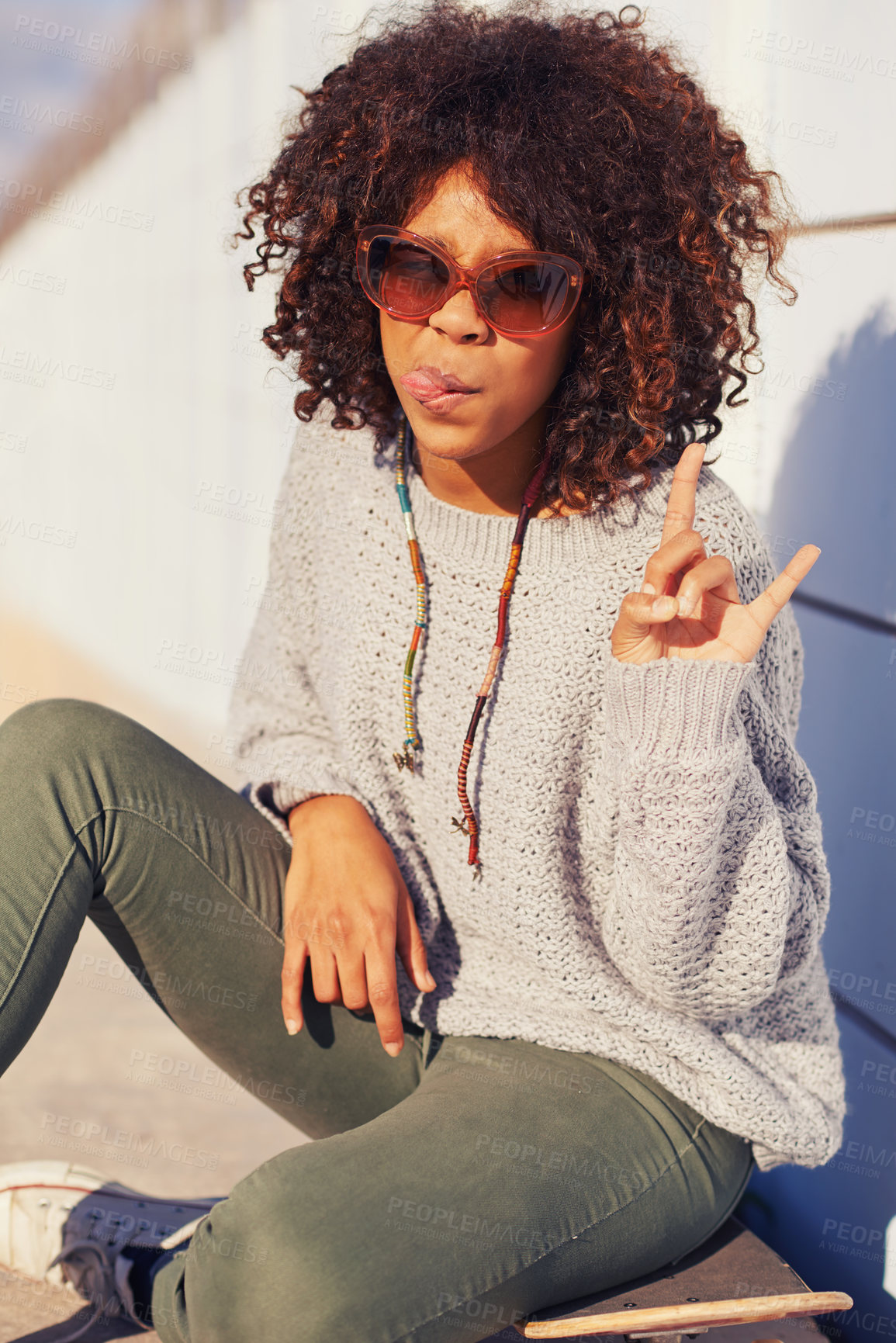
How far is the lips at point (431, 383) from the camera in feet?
3.85

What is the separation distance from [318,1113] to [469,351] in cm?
97

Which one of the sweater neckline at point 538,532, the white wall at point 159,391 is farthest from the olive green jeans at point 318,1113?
the white wall at point 159,391

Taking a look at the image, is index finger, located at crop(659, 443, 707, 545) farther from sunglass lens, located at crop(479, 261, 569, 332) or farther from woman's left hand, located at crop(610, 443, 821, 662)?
sunglass lens, located at crop(479, 261, 569, 332)

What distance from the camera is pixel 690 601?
1.00 meters

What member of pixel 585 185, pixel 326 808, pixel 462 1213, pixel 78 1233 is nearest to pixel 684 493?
pixel 585 185

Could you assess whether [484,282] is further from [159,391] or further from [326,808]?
[159,391]

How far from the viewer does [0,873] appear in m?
1.16

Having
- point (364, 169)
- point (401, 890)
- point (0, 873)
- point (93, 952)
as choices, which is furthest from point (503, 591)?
point (93, 952)

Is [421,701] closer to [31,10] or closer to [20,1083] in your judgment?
[20,1083]

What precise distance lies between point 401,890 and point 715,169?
97cm

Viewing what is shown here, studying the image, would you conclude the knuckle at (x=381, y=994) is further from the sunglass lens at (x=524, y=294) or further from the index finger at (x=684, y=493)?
the sunglass lens at (x=524, y=294)

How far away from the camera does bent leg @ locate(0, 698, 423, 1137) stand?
1.19m

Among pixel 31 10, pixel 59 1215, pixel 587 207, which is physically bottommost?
pixel 59 1215

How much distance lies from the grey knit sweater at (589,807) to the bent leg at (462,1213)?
74mm
